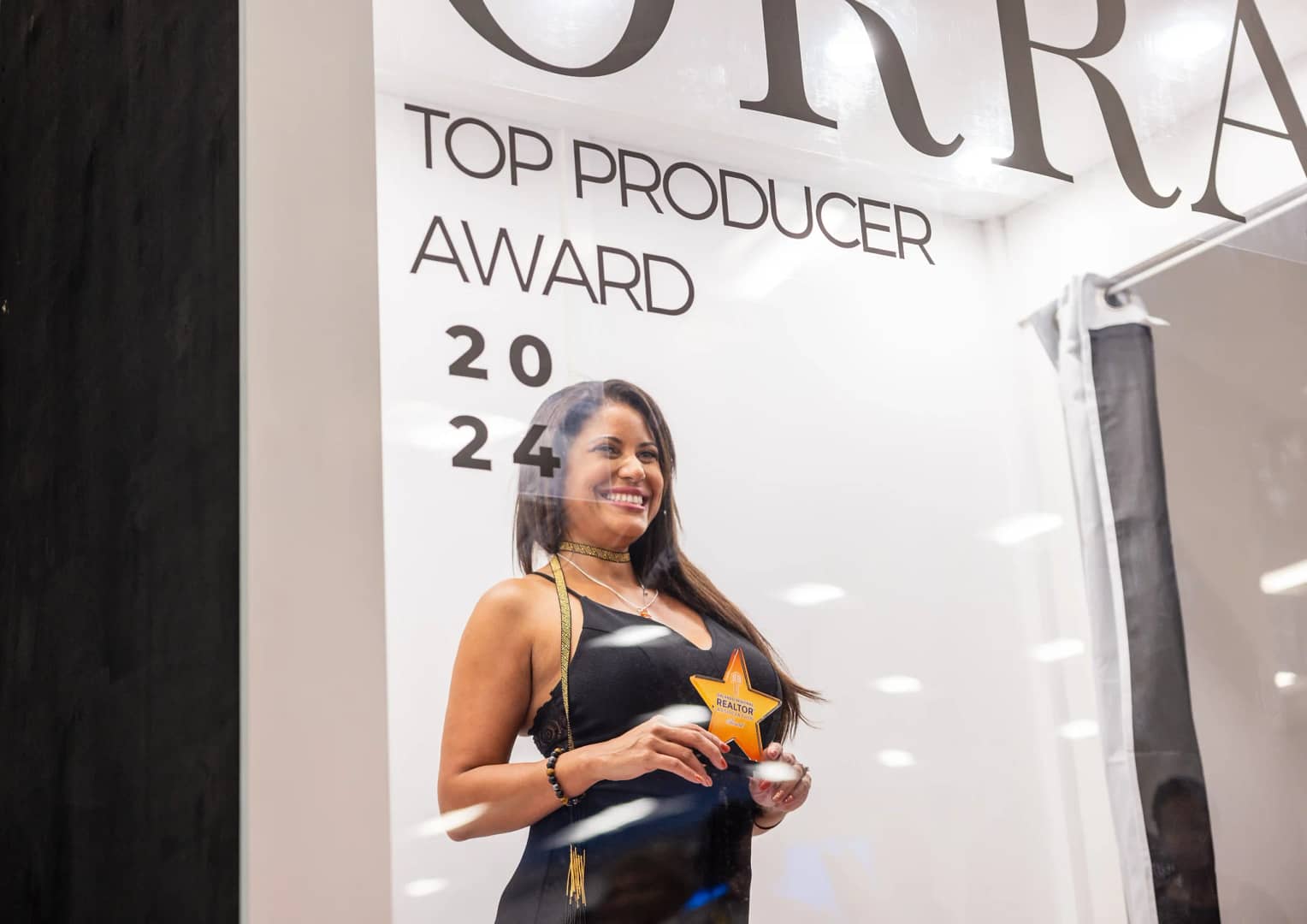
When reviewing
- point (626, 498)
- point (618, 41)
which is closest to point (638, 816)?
point (626, 498)

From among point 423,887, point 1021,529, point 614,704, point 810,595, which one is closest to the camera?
point 423,887

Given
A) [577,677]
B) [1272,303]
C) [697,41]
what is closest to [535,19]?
[697,41]

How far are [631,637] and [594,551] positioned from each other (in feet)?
0.23

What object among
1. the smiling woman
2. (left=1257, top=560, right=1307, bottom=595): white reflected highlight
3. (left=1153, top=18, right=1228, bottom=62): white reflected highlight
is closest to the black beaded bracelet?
the smiling woman

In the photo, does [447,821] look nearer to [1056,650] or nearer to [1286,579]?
[1056,650]

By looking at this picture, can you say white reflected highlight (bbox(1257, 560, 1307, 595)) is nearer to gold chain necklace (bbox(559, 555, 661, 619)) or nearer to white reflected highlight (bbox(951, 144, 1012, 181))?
white reflected highlight (bbox(951, 144, 1012, 181))

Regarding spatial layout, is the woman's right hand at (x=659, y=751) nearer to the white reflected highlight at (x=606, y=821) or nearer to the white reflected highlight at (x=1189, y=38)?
the white reflected highlight at (x=606, y=821)

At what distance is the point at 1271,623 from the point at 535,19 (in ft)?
3.21

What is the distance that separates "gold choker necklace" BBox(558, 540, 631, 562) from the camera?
846 millimetres

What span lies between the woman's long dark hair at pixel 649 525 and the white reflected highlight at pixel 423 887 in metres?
0.22

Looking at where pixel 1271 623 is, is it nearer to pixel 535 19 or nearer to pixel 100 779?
pixel 535 19

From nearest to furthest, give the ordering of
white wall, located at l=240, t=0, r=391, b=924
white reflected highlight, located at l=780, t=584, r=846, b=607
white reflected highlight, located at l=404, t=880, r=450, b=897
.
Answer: white wall, located at l=240, t=0, r=391, b=924 → white reflected highlight, located at l=404, t=880, r=450, b=897 → white reflected highlight, located at l=780, t=584, r=846, b=607

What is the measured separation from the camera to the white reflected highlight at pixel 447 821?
0.72 m

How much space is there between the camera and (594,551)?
2.81ft
